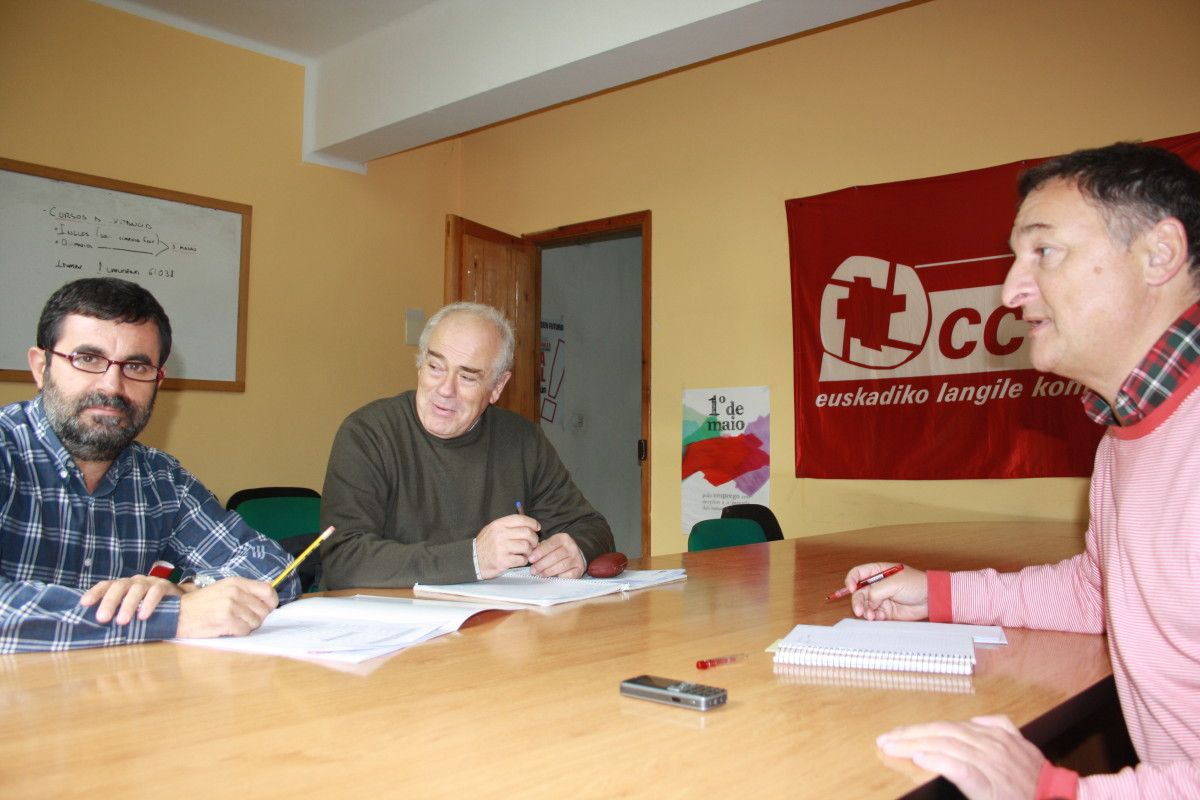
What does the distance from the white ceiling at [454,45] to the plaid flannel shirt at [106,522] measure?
97.8 inches

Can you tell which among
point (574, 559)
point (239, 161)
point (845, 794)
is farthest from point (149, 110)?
point (845, 794)

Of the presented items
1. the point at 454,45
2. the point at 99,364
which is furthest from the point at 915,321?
the point at 99,364

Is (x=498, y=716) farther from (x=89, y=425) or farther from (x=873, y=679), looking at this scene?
(x=89, y=425)

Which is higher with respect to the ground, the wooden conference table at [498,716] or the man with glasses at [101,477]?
the man with glasses at [101,477]

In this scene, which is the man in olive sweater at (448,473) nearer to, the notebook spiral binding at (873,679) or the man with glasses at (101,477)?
the man with glasses at (101,477)

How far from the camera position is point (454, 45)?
428 centimetres

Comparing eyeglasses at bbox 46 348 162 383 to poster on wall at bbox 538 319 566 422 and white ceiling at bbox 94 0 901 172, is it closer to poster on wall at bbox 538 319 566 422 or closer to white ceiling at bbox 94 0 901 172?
white ceiling at bbox 94 0 901 172

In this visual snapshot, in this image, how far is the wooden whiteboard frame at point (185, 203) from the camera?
3998 millimetres

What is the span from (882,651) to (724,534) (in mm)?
1819

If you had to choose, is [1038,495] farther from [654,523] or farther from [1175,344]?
[1175,344]

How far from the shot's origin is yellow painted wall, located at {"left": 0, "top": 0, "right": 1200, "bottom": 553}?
3.69 metres

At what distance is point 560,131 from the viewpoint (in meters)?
5.45

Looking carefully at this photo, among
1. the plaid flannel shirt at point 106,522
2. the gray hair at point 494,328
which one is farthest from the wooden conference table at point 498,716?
the gray hair at point 494,328

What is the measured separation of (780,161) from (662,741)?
4.02 metres
